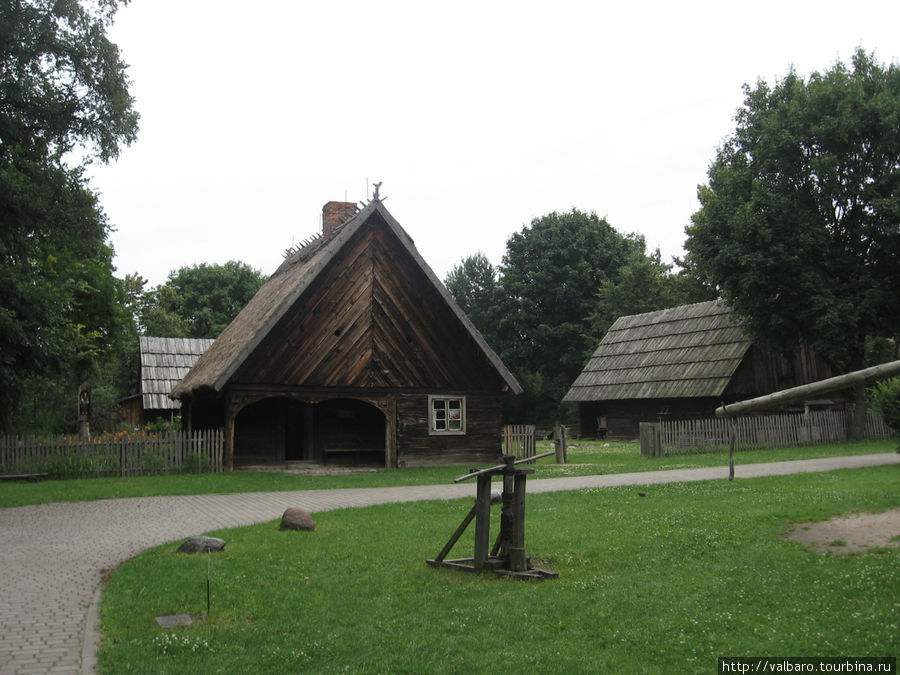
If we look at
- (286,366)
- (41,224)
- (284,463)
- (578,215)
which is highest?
(578,215)

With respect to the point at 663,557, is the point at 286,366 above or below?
above

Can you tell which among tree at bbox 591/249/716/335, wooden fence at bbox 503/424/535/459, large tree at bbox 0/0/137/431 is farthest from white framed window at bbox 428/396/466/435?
tree at bbox 591/249/716/335

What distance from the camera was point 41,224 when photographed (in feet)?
64.9

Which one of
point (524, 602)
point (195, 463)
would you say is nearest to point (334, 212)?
point (195, 463)

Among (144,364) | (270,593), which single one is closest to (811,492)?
(270,593)

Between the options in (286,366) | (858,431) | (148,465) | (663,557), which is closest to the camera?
(663,557)

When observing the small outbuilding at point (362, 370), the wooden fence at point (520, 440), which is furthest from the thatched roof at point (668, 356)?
the small outbuilding at point (362, 370)

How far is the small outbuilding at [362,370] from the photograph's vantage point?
77.2 feet

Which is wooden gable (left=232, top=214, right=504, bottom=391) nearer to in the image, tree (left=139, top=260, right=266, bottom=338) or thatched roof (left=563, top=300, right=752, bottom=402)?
thatched roof (left=563, top=300, right=752, bottom=402)

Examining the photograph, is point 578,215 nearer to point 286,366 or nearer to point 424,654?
point 286,366

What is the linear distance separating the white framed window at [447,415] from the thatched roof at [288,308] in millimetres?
1786

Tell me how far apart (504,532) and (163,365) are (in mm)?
32284

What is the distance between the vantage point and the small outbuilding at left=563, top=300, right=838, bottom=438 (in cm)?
3566

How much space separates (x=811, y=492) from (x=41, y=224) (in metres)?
18.6
